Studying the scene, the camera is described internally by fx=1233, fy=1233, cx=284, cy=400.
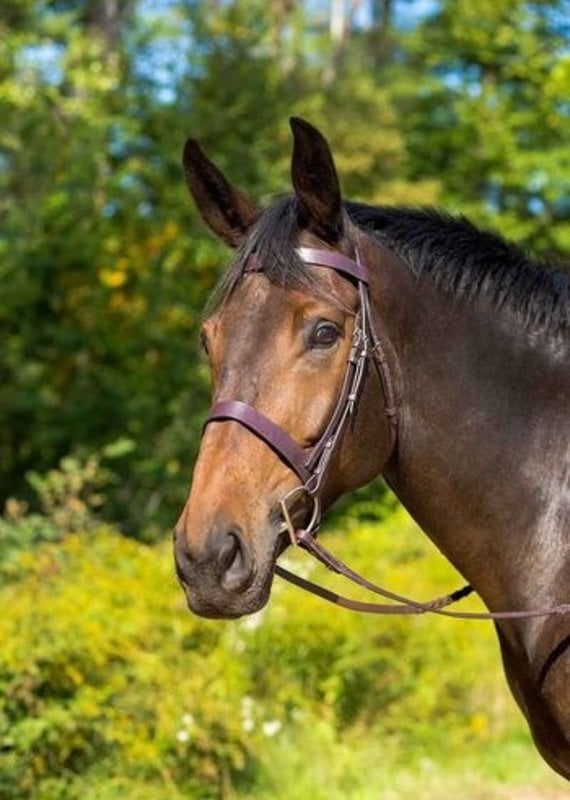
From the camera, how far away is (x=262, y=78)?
48.9 ft

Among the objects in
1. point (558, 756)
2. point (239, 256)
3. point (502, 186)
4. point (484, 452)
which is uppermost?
point (239, 256)

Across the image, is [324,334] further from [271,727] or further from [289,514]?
[271,727]

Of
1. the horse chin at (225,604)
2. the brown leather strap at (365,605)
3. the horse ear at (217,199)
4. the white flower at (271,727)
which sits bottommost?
the white flower at (271,727)

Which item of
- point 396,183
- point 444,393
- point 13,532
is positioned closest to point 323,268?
point 444,393

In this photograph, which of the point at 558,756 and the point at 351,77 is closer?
the point at 558,756

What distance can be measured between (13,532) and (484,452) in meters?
5.59

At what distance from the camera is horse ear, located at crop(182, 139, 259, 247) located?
3.47 metres

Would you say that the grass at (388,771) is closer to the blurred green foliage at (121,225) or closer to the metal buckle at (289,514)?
the metal buckle at (289,514)

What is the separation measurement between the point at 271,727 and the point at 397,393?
368 cm

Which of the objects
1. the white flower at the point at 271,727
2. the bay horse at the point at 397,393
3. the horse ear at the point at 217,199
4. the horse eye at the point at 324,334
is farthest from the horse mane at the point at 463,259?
the white flower at the point at 271,727

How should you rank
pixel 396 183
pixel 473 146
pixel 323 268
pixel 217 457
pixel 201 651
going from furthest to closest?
pixel 473 146 < pixel 396 183 < pixel 201 651 < pixel 323 268 < pixel 217 457

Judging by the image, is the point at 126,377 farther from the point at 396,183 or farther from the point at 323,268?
the point at 323,268

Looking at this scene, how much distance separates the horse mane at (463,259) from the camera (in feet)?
11.2

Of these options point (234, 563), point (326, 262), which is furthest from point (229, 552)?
point (326, 262)
